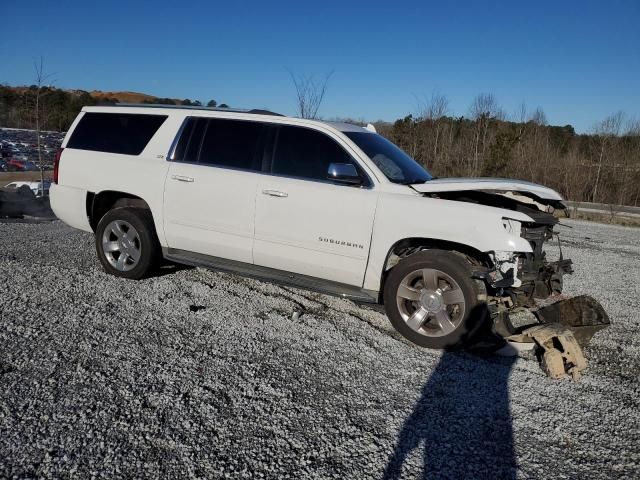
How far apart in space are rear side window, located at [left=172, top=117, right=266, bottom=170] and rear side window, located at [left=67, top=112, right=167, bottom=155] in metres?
0.49

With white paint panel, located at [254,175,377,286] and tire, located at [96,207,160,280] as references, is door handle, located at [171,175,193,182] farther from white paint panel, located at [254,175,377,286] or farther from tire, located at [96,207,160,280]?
white paint panel, located at [254,175,377,286]

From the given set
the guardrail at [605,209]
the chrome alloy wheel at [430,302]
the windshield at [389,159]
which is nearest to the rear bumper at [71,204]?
the windshield at [389,159]

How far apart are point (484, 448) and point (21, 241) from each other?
7107 millimetres

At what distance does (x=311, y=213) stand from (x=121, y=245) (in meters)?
2.46

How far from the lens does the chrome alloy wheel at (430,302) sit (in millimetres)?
4160

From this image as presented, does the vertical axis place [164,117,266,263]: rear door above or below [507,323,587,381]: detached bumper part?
above

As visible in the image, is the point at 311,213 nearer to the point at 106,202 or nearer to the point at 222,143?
the point at 222,143

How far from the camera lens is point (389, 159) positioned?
16.3 feet

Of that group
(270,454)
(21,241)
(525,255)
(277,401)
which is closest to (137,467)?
(270,454)

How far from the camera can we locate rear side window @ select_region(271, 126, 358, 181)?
466 cm

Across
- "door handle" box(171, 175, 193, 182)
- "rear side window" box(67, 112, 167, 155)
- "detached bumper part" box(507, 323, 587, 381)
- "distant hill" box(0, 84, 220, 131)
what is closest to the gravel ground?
"detached bumper part" box(507, 323, 587, 381)

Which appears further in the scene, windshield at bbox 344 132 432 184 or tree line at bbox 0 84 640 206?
tree line at bbox 0 84 640 206

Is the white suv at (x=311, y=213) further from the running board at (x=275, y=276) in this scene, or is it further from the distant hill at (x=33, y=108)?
the distant hill at (x=33, y=108)

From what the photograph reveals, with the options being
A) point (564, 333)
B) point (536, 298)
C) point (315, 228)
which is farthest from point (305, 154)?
point (564, 333)
